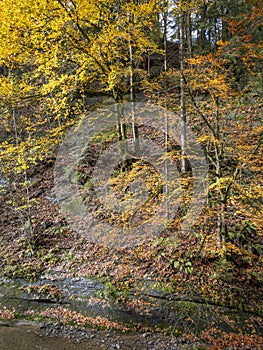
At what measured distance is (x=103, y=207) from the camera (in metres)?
8.22

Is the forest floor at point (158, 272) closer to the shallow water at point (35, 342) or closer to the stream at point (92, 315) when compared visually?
the stream at point (92, 315)

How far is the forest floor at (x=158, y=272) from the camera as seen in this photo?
5.35 meters

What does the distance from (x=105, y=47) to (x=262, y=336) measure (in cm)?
751

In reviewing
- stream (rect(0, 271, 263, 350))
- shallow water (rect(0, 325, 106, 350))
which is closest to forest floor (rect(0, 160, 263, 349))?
stream (rect(0, 271, 263, 350))

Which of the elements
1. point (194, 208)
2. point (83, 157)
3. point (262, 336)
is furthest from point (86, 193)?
point (262, 336)

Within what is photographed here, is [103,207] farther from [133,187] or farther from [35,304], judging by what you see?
[35,304]

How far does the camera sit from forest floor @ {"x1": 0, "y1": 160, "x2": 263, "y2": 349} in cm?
535

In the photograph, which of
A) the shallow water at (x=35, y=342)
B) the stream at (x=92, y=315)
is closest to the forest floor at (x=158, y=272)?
the stream at (x=92, y=315)

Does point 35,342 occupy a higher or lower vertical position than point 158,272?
lower

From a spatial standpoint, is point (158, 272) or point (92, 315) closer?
point (92, 315)

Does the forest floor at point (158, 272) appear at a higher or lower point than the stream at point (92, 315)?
higher

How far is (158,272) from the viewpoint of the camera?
6508mm

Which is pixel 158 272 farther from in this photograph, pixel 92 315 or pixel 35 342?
pixel 35 342

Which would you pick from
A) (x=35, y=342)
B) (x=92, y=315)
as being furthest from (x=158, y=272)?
(x=35, y=342)
